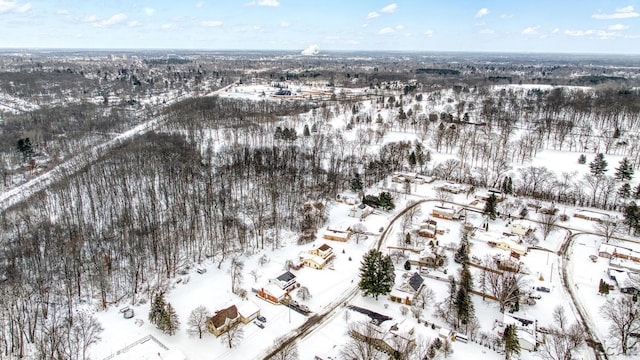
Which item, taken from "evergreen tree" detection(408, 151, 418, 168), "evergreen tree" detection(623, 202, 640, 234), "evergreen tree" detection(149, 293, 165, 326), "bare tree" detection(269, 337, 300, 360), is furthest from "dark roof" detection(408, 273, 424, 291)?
"evergreen tree" detection(408, 151, 418, 168)

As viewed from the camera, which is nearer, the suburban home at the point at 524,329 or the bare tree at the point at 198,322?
the suburban home at the point at 524,329

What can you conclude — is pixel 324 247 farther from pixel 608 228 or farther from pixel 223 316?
pixel 608 228

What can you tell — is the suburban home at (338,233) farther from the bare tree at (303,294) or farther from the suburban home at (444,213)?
the suburban home at (444,213)

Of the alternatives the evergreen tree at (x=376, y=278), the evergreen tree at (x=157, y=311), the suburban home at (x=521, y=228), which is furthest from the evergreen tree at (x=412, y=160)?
the evergreen tree at (x=157, y=311)

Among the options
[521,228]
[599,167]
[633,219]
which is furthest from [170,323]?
[599,167]

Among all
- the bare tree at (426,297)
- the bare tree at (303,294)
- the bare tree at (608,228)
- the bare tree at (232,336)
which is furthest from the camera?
the bare tree at (608,228)

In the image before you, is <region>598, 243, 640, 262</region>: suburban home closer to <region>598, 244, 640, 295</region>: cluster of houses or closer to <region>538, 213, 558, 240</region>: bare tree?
<region>598, 244, 640, 295</region>: cluster of houses
